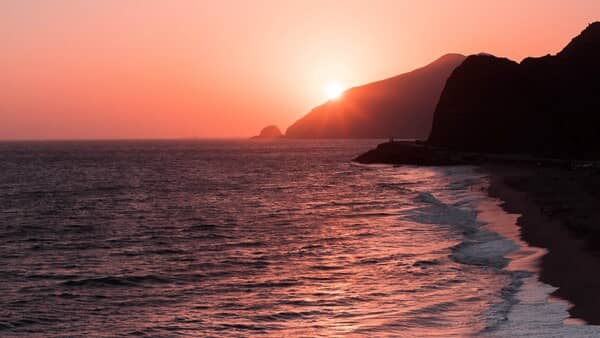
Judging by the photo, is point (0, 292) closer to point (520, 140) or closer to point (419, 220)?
point (419, 220)

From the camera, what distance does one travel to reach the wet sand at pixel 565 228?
20766mm

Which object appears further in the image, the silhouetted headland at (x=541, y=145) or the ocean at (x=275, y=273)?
the silhouetted headland at (x=541, y=145)

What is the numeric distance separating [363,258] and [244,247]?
265 inches

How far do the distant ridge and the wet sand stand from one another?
43.8 metres

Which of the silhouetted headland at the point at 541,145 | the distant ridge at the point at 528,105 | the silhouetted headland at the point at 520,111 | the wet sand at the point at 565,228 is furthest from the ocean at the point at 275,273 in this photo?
the distant ridge at the point at 528,105

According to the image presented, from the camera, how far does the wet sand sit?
20.8 m

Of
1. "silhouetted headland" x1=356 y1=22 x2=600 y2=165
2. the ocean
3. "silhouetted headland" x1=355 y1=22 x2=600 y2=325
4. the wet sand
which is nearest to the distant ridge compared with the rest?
"silhouetted headland" x1=356 y1=22 x2=600 y2=165

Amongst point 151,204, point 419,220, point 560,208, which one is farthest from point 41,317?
point 151,204

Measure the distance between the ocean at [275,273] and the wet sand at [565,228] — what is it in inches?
30.8

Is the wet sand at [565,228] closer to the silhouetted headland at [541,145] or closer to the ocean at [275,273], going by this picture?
the silhouetted headland at [541,145]

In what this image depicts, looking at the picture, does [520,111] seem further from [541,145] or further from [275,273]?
[275,273]

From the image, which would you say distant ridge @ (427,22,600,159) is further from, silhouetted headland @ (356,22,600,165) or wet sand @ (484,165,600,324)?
wet sand @ (484,165,600,324)

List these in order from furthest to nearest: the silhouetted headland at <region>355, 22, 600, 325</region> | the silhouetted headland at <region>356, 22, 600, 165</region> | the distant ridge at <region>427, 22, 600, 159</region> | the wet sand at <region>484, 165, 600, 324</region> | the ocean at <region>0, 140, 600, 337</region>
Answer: the silhouetted headland at <region>356, 22, 600, 165</region> < the distant ridge at <region>427, 22, 600, 159</region> < the silhouetted headland at <region>355, 22, 600, 325</region> < the wet sand at <region>484, 165, 600, 324</region> < the ocean at <region>0, 140, 600, 337</region>

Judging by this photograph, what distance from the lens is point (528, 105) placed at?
400 ft
